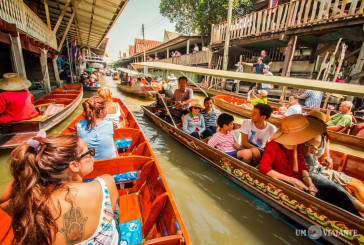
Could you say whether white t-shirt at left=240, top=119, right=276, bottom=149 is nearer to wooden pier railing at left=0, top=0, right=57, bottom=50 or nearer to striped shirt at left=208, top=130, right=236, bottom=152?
striped shirt at left=208, top=130, right=236, bottom=152

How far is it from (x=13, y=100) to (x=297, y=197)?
6170 millimetres

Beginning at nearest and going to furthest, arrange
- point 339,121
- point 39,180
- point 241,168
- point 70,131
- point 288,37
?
point 39,180 → point 241,168 → point 70,131 → point 339,121 → point 288,37

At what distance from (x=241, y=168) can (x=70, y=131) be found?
12.7 ft

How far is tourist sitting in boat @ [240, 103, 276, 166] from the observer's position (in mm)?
3145

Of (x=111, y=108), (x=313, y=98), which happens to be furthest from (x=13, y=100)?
(x=313, y=98)

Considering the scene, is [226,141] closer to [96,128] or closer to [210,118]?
[210,118]

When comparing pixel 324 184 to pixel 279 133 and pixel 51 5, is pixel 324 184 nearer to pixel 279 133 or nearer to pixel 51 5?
pixel 279 133

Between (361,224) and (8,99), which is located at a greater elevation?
(8,99)

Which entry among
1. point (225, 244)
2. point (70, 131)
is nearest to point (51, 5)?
point (70, 131)

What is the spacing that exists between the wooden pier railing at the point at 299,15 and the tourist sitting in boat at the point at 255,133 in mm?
7126

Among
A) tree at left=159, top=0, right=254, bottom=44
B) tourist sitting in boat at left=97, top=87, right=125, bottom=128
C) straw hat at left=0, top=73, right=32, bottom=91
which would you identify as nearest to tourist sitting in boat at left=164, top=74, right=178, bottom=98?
tourist sitting in boat at left=97, top=87, right=125, bottom=128

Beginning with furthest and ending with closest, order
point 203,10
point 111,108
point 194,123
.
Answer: point 203,10 < point 194,123 < point 111,108

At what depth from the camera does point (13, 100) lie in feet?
12.8

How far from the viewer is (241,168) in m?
3.03
